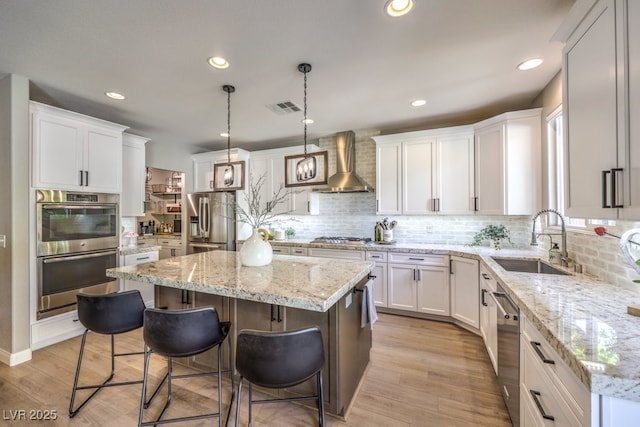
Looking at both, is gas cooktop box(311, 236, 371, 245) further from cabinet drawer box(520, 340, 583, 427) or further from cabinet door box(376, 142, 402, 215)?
cabinet drawer box(520, 340, 583, 427)

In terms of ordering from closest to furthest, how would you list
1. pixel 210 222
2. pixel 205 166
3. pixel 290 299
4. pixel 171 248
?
pixel 290 299
pixel 210 222
pixel 171 248
pixel 205 166

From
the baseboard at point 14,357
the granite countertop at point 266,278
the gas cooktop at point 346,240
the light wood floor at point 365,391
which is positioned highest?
the gas cooktop at point 346,240

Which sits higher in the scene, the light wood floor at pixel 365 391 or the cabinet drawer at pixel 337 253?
the cabinet drawer at pixel 337 253

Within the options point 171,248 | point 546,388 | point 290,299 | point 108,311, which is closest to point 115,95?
point 108,311

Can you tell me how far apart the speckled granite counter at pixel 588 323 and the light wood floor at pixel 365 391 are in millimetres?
954

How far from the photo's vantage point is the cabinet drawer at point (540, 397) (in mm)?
1002

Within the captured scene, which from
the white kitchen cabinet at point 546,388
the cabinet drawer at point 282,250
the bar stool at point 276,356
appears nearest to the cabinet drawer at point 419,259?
the cabinet drawer at point 282,250

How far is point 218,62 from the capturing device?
2.23 meters

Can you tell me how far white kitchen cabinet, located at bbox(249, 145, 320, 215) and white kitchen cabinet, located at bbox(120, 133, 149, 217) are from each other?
1622 millimetres

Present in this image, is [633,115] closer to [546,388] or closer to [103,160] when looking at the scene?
[546,388]

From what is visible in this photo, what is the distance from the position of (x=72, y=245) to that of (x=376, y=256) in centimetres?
357

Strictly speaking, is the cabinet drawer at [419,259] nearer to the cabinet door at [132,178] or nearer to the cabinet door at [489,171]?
the cabinet door at [489,171]

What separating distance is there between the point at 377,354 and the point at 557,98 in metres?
2.98

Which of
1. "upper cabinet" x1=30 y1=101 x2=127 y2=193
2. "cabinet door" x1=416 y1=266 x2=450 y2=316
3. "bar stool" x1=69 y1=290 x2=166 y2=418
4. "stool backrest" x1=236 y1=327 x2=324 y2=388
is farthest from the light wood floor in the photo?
"upper cabinet" x1=30 y1=101 x2=127 y2=193
